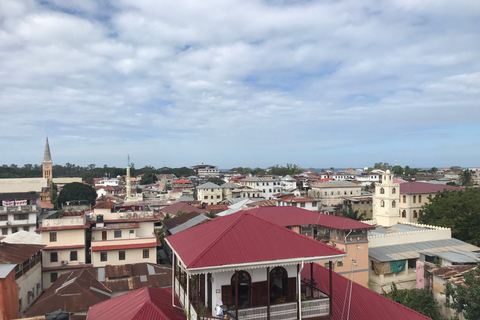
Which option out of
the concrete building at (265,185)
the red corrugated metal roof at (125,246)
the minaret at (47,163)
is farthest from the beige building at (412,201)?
the minaret at (47,163)

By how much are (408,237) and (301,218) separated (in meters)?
8.83

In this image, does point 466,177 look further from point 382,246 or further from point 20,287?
point 20,287

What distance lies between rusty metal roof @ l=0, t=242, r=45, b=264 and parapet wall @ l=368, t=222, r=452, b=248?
22908mm

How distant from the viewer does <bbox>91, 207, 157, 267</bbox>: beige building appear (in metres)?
25.7

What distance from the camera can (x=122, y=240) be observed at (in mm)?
26875

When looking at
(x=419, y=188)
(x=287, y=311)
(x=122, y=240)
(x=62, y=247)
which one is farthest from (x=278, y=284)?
(x=419, y=188)

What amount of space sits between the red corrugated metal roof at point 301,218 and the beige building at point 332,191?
1589 inches

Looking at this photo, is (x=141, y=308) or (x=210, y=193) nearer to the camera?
(x=141, y=308)

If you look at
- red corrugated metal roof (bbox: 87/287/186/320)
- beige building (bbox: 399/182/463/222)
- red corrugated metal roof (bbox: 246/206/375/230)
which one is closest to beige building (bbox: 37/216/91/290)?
red corrugated metal roof (bbox: 246/206/375/230)

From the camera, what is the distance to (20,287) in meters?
19.1

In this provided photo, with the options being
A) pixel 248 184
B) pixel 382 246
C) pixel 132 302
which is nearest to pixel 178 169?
pixel 248 184

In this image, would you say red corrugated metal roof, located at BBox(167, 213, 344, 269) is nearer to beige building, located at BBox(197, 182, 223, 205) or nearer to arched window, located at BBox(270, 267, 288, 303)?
arched window, located at BBox(270, 267, 288, 303)

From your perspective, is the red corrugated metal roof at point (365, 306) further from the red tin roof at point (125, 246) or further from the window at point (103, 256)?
the window at point (103, 256)

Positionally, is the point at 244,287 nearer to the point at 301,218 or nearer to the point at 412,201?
the point at 301,218
